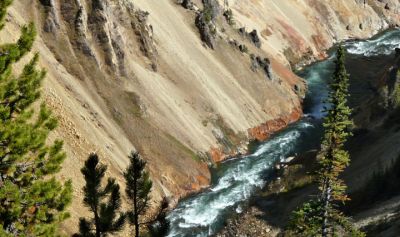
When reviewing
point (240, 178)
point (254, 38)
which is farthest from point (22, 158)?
point (254, 38)

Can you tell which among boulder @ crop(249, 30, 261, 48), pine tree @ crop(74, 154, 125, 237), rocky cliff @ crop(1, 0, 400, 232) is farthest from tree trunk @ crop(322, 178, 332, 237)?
boulder @ crop(249, 30, 261, 48)

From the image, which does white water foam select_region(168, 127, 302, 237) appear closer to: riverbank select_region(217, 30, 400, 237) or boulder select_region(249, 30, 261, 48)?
riverbank select_region(217, 30, 400, 237)

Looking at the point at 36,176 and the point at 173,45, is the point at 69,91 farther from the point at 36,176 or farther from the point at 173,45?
the point at 36,176

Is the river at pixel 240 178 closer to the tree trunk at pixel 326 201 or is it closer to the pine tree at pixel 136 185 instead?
the tree trunk at pixel 326 201

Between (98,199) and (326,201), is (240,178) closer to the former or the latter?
(326,201)

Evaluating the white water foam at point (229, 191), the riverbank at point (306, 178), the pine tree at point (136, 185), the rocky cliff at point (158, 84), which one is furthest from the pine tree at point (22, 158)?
the white water foam at point (229, 191)

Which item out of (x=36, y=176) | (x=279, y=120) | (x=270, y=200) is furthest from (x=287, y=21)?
(x=36, y=176)
